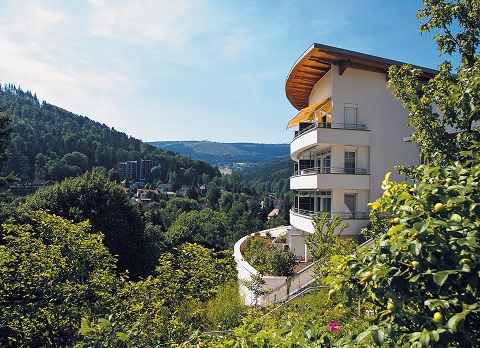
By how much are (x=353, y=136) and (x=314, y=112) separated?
415cm

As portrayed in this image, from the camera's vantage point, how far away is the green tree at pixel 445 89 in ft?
20.4

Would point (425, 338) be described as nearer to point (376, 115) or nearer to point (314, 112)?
point (376, 115)

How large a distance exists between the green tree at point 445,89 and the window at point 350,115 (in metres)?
15.3

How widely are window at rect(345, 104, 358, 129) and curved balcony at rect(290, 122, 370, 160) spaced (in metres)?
0.06

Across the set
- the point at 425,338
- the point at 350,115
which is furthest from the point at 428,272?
the point at 350,115

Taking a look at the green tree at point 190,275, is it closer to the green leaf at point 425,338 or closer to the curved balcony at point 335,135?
the green leaf at point 425,338

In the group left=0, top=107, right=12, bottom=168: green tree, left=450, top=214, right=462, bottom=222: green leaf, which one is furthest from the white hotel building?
left=0, top=107, right=12, bottom=168: green tree

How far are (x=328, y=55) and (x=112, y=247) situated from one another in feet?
74.4

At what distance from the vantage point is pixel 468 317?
2.62 meters

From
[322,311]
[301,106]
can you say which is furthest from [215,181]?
[322,311]

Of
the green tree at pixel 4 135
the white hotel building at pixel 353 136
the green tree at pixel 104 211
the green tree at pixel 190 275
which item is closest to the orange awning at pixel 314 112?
the white hotel building at pixel 353 136

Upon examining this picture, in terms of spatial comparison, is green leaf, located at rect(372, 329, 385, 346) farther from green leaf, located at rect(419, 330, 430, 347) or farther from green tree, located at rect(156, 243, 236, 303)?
green tree, located at rect(156, 243, 236, 303)

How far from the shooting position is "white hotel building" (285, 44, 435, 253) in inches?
864

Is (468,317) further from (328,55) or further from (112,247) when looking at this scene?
(112,247)
